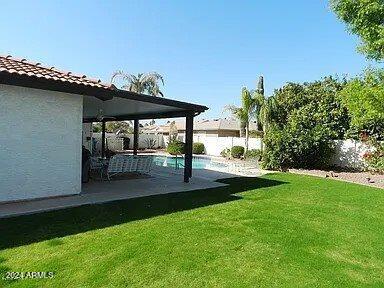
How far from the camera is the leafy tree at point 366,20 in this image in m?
15.2

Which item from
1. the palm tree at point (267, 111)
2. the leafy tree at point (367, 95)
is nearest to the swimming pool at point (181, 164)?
the palm tree at point (267, 111)

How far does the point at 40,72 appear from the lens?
31.0 ft

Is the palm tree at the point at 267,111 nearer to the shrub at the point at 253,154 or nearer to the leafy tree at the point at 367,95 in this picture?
the shrub at the point at 253,154

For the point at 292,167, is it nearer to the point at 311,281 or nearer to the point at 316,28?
the point at 316,28

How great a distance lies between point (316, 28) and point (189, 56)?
10825 mm

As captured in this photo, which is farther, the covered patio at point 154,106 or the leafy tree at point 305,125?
the leafy tree at point 305,125

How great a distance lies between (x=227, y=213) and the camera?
28.6 ft

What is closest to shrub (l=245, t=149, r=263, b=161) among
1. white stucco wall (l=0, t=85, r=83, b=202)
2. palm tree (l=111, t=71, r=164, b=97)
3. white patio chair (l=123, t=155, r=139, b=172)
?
white patio chair (l=123, t=155, r=139, b=172)

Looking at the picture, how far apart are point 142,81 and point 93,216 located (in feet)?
108

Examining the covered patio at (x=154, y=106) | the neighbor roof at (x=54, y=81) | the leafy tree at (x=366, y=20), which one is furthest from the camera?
the leafy tree at (x=366, y=20)

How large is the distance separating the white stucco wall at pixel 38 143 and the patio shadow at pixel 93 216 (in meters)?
1.58

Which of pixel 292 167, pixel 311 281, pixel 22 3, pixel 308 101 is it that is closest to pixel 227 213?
pixel 311 281

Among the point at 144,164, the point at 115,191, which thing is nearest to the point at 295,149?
the point at 144,164

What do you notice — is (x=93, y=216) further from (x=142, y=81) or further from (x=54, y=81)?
(x=142, y=81)
